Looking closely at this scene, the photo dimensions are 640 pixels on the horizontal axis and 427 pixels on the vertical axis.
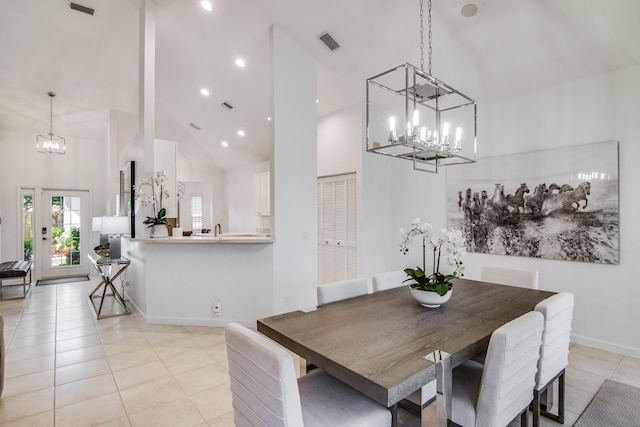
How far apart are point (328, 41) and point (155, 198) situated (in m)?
2.84

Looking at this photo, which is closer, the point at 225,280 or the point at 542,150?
the point at 542,150

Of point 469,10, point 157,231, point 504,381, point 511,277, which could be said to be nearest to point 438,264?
point 504,381

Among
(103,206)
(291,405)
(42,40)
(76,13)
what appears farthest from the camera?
(103,206)

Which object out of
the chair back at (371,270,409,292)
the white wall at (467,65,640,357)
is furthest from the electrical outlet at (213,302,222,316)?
the white wall at (467,65,640,357)

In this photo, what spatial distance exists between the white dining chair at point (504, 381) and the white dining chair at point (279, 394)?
1.39 ft

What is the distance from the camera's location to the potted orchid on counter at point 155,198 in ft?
13.1

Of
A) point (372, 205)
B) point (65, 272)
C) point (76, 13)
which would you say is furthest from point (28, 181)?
point (372, 205)

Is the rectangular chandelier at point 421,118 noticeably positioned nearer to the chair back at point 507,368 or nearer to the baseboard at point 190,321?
the chair back at point 507,368

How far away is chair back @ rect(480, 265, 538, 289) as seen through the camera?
2.85 m

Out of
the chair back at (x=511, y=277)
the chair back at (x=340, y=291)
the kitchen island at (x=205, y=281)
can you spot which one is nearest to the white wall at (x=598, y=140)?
the chair back at (x=511, y=277)

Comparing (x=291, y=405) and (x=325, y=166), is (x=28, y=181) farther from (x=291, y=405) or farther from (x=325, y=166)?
(x=291, y=405)

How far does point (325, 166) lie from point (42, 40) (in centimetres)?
426

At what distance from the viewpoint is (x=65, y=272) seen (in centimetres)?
713

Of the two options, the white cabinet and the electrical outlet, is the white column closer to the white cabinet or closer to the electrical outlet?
the electrical outlet
